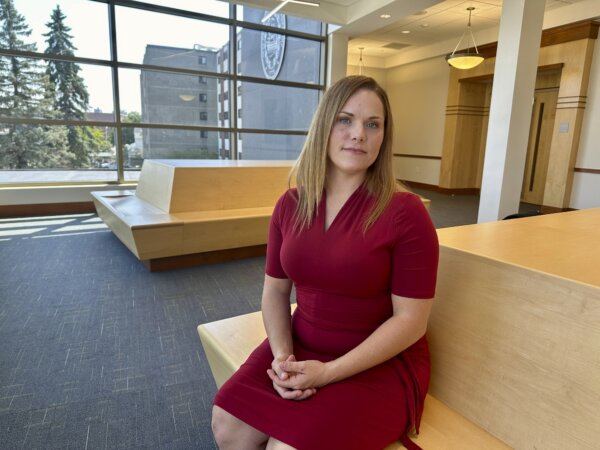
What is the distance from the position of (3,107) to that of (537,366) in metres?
7.62

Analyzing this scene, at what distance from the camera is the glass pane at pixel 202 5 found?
7.13m

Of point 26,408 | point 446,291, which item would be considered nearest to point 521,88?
point 446,291

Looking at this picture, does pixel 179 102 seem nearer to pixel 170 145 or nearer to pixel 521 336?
pixel 170 145

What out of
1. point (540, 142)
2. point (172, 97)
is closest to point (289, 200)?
point (172, 97)

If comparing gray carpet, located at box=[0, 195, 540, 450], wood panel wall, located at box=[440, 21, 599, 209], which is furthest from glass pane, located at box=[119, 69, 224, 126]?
wood panel wall, located at box=[440, 21, 599, 209]

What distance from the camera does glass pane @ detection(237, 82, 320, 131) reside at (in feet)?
26.6

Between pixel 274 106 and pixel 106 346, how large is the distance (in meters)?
6.90

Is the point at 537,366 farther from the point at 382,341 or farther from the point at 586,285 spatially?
the point at 382,341

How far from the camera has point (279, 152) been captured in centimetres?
886

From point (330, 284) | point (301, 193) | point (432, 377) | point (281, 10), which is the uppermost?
point (281, 10)

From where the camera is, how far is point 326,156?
4.23 feet

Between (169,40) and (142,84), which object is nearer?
(142,84)

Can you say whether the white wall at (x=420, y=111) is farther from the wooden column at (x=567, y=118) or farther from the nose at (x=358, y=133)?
the nose at (x=358, y=133)

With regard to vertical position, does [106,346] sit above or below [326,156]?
below
